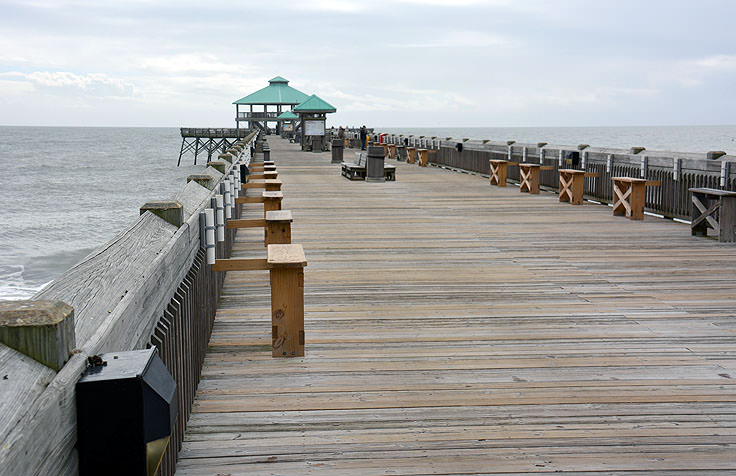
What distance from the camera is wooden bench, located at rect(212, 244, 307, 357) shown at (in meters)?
5.02

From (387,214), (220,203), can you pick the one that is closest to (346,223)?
(387,214)

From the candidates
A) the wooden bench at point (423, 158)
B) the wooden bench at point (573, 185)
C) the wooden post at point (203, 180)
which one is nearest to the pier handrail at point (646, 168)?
the wooden bench at point (573, 185)

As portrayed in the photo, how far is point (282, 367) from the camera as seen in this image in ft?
16.4

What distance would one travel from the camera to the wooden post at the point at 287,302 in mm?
5016

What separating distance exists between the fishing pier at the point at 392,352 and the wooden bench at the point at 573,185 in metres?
5.38

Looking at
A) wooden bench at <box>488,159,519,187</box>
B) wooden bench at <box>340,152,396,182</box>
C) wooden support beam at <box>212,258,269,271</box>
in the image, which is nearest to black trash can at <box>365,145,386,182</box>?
wooden bench at <box>340,152,396,182</box>

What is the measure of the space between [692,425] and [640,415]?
0.27 m

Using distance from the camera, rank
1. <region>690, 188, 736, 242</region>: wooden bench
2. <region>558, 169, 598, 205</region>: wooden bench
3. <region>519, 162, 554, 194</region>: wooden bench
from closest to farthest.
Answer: <region>690, 188, 736, 242</region>: wooden bench
<region>558, 169, 598, 205</region>: wooden bench
<region>519, 162, 554, 194</region>: wooden bench

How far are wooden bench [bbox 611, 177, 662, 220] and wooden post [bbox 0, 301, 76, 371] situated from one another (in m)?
12.3

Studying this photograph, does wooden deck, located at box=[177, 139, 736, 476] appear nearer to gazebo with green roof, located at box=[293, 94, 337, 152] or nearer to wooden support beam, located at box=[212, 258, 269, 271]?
wooden support beam, located at box=[212, 258, 269, 271]

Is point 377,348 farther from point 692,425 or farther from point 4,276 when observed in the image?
point 4,276

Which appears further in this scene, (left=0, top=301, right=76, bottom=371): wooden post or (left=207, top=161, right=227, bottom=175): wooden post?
(left=207, top=161, right=227, bottom=175): wooden post

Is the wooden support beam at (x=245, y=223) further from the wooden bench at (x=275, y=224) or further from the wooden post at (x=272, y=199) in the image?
the wooden post at (x=272, y=199)

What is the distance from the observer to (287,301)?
5039 mm
